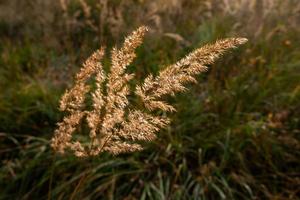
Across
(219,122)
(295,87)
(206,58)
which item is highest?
(295,87)

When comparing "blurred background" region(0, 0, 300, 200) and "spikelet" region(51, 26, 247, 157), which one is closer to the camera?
"spikelet" region(51, 26, 247, 157)

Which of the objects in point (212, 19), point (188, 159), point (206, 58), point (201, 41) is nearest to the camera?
point (206, 58)

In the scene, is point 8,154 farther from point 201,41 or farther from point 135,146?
point 135,146

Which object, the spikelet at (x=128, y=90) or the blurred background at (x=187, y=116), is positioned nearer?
the spikelet at (x=128, y=90)

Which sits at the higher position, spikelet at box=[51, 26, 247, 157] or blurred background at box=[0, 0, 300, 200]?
blurred background at box=[0, 0, 300, 200]

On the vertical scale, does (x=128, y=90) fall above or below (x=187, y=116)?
below

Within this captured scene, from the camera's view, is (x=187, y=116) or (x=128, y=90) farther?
Answer: (x=187, y=116)

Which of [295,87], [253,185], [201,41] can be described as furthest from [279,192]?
[201,41]

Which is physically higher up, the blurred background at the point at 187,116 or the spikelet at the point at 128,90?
the blurred background at the point at 187,116
